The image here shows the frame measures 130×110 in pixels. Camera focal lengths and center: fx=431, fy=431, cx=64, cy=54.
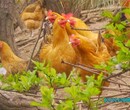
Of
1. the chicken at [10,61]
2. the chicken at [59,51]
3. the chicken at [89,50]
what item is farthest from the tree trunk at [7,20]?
the chicken at [89,50]

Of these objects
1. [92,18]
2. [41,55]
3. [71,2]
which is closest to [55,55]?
[41,55]

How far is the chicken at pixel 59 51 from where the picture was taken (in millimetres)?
4055

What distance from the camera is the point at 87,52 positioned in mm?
3746

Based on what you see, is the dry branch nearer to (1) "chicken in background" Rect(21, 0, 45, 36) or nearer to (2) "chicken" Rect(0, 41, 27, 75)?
(2) "chicken" Rect(0, 41, 27, 75)

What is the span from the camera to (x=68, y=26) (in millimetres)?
4094

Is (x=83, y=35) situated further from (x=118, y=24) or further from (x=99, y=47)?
(x=118, y=24)

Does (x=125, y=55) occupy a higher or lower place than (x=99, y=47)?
higher

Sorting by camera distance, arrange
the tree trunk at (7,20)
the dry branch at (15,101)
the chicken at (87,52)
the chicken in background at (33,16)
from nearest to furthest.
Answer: the dry branch at (15,101), the chicken at (87,52), the tree trunk at (7,20), the chicken in background at (33,16)

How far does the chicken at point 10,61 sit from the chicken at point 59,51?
2.10 ft

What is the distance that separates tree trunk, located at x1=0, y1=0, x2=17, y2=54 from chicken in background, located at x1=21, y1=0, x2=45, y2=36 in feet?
8.90

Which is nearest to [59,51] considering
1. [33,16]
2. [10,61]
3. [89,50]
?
Answer: [89,50]

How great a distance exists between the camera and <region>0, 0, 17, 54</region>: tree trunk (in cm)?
519

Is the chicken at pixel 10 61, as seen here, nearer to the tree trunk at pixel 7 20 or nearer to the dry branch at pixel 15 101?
the tree trunk at pixel 7 20

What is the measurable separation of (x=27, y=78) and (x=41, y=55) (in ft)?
6.45
